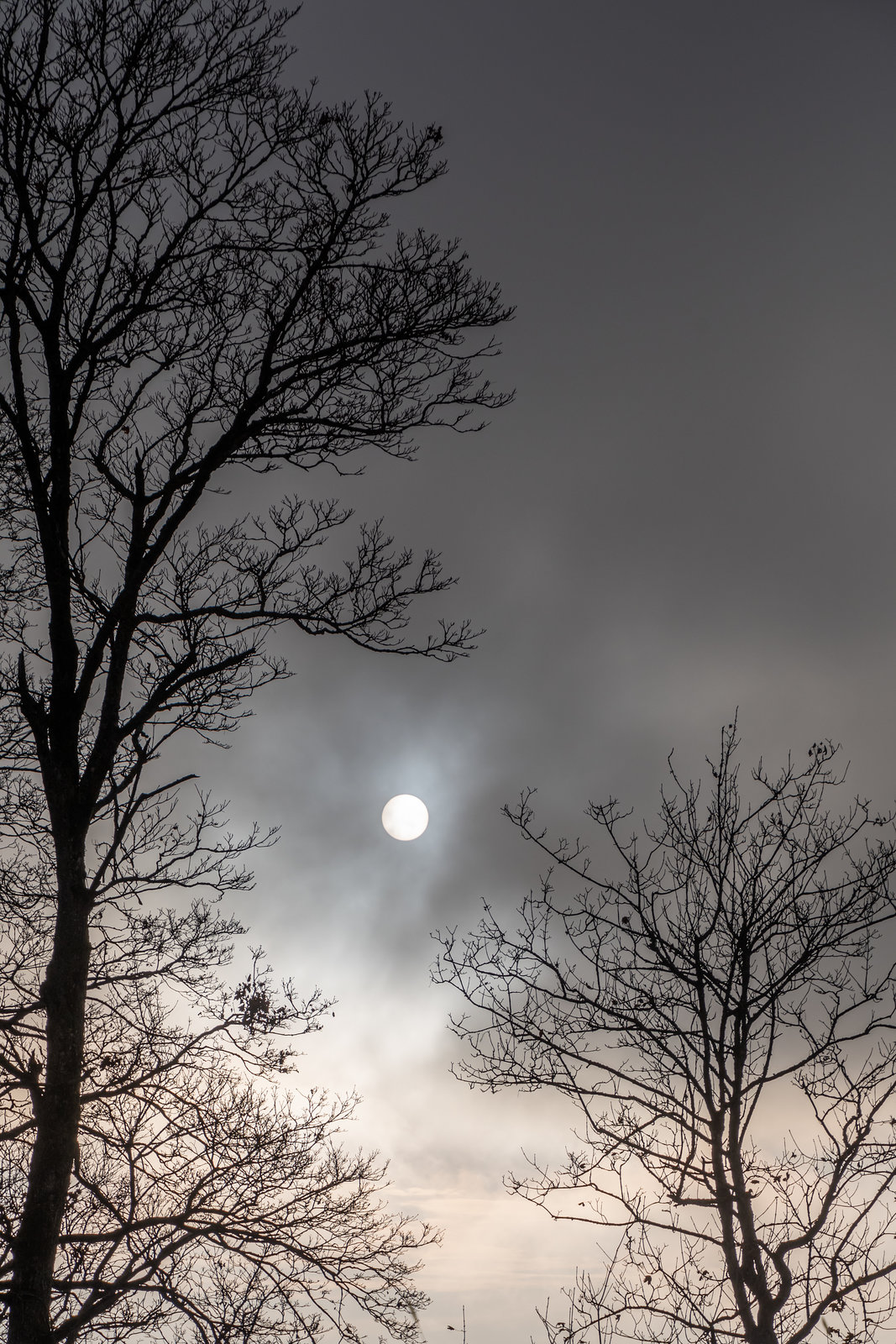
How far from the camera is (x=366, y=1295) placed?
7.93m

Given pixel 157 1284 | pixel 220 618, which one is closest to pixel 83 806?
pixel 220 618

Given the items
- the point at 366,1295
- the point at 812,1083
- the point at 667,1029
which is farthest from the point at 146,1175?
the point at 812,1083

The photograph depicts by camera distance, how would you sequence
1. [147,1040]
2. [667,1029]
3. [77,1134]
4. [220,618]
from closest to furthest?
[77,1134] < [667,1029] < [147,1040] < [220,618]

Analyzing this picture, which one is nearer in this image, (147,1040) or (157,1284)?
(157,1284)

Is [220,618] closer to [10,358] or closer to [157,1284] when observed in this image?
[10,358]

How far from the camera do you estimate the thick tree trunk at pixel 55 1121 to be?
21.0 feet

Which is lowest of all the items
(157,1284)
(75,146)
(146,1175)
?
(157,1284)

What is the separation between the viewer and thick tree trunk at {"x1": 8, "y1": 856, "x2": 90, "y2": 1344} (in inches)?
253

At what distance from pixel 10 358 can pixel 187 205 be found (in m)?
1.84

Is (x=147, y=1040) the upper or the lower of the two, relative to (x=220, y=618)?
lower

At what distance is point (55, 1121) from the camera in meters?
6.81

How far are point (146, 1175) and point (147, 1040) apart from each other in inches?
34.6

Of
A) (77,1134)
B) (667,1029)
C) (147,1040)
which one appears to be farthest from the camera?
(147,1040)

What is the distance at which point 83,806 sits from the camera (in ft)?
24.8
